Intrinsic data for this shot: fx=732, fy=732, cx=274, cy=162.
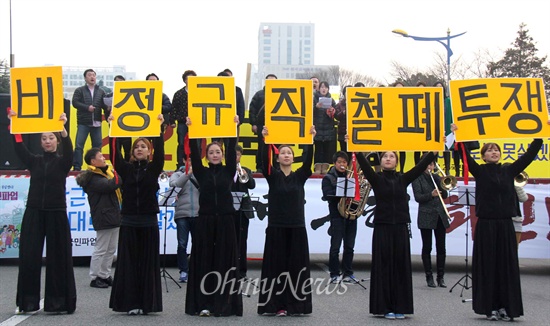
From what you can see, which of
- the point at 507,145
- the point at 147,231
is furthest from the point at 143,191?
the point at 507,145

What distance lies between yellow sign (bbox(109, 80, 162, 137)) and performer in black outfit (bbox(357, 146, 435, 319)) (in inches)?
97.6

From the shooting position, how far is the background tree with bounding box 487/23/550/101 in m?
38.2

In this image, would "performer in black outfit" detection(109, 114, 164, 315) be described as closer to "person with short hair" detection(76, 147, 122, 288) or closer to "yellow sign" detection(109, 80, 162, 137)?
"yellow sign" detection(109, 80, 162, 137)

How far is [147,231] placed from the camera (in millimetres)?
8477

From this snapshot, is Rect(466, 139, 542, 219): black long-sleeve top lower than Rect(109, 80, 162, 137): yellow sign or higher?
lower

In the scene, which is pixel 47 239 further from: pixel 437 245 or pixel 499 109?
pixel 437 245

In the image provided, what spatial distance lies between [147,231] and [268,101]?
2110mm

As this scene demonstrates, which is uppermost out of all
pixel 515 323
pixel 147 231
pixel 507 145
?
pixel 507 145

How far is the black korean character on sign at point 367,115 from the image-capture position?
8781mm

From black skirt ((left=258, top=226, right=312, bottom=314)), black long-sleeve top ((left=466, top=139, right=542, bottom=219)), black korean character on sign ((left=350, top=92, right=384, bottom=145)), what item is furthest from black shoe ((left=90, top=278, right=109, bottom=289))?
black long-sleeve top ((left=466, top=139, right=542, bottom=219))

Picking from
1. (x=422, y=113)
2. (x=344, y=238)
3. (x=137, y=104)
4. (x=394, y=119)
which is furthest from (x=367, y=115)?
(x=344, y=238)

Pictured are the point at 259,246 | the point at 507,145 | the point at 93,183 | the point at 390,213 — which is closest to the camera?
the point at 390,213

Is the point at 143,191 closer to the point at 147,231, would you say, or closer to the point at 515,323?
the point at 147,231

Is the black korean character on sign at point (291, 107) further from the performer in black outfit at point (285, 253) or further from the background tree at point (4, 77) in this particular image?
the background tree at point (4, 77)
